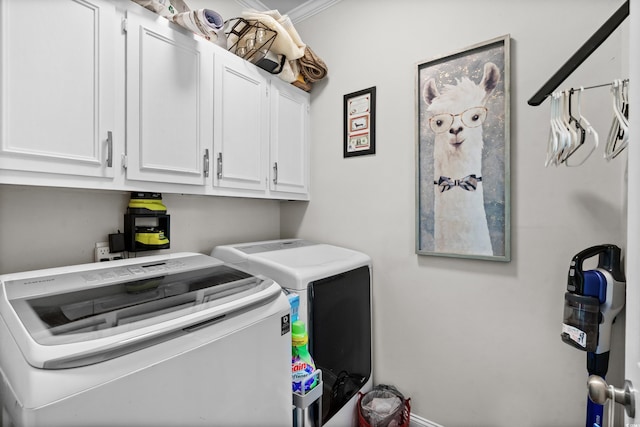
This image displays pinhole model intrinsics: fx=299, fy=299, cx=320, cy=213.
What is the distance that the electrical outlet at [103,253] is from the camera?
142 centimetres

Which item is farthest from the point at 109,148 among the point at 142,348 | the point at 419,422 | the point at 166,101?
the point at 419,422

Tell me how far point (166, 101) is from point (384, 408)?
6.62ft

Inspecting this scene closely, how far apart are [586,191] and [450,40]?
1032 millimetres

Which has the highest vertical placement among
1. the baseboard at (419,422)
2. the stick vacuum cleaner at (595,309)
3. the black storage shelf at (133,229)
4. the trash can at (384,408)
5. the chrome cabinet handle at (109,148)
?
the chrome cabinet handle at (109,148)

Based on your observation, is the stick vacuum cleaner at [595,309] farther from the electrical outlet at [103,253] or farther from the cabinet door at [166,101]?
the electrical outlet at [103,253]

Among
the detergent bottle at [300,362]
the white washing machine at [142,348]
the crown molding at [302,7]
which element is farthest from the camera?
the crown molding at [302,7]

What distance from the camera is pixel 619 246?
1.23m

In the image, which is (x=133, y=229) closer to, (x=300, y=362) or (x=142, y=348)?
(x=142, y=348)

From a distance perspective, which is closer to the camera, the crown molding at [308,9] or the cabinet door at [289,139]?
the cabinet door at [289,139]

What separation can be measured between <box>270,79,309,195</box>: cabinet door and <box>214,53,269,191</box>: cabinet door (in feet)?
0.27

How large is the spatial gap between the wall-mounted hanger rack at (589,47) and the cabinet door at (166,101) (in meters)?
1.49

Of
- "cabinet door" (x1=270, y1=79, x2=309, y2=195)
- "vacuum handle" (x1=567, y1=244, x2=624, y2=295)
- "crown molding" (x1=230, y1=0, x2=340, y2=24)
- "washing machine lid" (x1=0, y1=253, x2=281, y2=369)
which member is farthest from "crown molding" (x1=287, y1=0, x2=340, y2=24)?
"vacuum handle" (x1=567, y1=244, x2=624, y2=295)

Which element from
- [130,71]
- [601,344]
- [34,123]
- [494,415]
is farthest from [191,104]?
[494,415]

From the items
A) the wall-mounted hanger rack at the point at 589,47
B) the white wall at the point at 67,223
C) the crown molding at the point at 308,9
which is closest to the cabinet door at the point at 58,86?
the white wall at the point at 67,223
